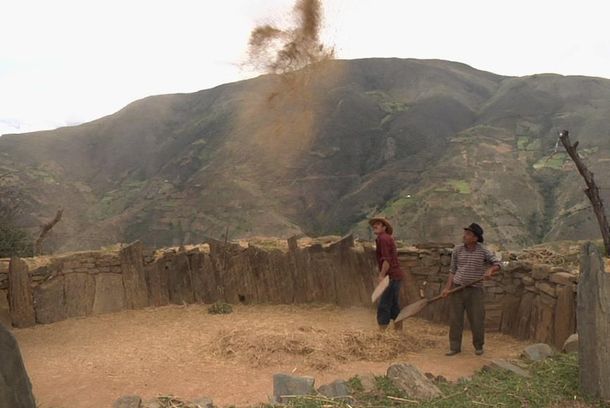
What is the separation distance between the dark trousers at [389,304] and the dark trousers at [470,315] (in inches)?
42.1

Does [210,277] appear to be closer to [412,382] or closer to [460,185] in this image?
[412,382]

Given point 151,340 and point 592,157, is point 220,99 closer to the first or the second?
point 592,157

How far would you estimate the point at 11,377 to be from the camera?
13.7 ft

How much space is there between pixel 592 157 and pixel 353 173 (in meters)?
15.7

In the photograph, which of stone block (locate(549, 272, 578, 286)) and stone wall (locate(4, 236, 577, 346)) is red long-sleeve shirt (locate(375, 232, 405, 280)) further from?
stone block (locate(549, 272, 578, 286))

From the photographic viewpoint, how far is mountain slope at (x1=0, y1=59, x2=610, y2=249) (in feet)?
94.3

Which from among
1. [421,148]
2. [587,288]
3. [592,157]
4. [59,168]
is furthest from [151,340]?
[59,168]

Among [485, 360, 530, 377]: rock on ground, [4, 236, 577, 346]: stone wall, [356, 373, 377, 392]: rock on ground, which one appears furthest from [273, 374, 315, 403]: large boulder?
[4, 236, 577, 346]: stone wall

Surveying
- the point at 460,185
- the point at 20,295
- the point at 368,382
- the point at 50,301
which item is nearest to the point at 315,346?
the point at 368,382

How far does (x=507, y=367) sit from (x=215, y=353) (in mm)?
3640

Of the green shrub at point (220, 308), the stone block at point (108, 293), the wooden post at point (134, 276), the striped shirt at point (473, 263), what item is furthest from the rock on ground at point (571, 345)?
the stone block at point (108, 293)

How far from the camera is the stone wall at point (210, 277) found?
9.23 meters

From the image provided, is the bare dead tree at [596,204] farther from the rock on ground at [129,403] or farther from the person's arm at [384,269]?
the rock on ground at [129,403]

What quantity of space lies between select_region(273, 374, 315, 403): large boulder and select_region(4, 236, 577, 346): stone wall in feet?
14.0
